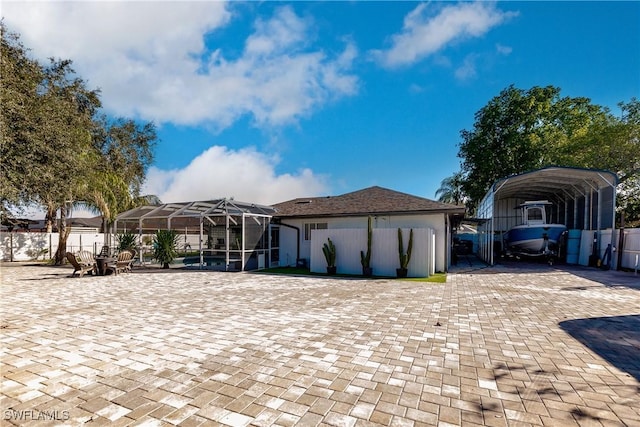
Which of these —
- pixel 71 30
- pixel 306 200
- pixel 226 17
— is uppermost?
pixel 226 17

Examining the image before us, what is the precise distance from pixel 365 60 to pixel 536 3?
579 cm

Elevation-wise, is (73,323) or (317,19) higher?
(317,19)

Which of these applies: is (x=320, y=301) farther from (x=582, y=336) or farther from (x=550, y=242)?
(x=550, y=242)

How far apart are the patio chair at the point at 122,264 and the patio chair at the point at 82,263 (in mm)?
654

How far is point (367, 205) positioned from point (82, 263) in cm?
1235

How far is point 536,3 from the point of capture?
9.79m

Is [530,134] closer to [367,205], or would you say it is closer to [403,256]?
[367,205]

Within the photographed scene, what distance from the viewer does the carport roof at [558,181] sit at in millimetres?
15369

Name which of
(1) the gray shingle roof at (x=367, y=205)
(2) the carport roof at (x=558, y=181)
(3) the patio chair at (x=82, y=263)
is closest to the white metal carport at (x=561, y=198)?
(2) the carport roof at (x=558, y=181)

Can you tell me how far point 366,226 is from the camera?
49.5 feet

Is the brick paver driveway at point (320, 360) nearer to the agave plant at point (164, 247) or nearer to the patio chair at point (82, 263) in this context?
the patio chair at point (82, 263)

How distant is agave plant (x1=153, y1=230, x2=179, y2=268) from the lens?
1508 cm

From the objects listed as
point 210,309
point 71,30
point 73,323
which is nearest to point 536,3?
point 210,309

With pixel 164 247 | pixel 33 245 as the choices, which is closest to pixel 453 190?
pixel 164 247
